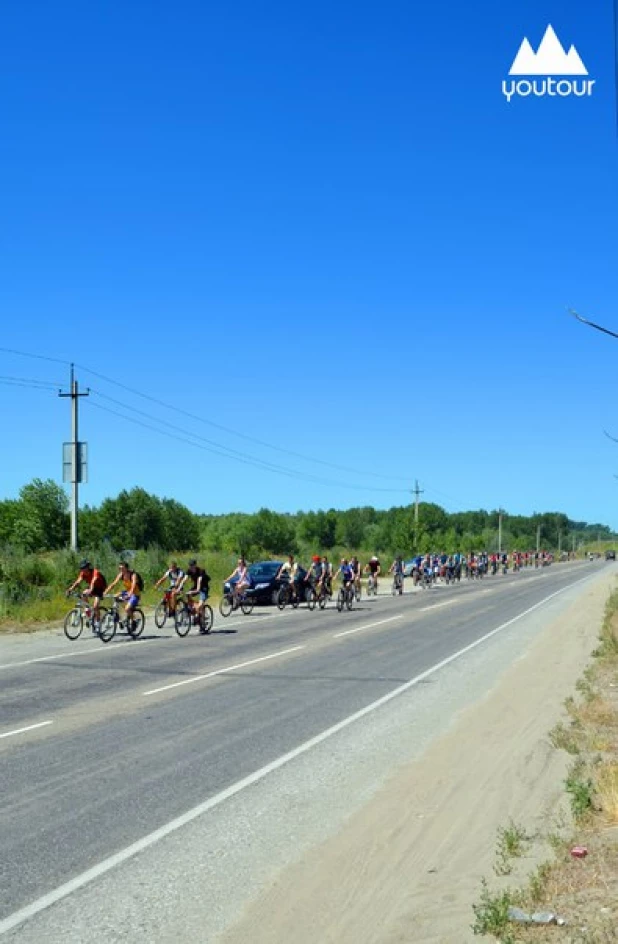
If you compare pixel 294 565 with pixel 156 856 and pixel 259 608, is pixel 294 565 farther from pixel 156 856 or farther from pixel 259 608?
pixel 156 856

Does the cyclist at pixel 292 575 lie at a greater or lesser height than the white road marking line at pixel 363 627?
greater

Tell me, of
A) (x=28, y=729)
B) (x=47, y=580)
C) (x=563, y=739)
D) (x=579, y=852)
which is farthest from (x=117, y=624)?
(x=579, y=852)

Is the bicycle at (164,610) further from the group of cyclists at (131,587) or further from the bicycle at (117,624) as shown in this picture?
the bicycle at (117,624)

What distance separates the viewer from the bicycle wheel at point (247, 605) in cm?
3522

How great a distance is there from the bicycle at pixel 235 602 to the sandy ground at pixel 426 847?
71.1 feet

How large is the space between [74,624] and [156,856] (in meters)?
18.4

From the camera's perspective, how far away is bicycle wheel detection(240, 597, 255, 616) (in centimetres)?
3522

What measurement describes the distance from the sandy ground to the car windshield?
27.6 meters

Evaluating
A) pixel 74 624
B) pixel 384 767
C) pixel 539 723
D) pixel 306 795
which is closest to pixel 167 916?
pixel 306 795

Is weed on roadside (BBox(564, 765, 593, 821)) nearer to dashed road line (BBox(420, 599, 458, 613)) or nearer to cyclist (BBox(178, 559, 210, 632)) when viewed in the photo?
cyclist (BBox(178, 559, 210, 632))

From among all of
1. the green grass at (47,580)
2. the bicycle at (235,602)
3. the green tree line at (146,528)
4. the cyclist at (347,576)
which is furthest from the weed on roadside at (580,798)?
the green tree line at (146,528)

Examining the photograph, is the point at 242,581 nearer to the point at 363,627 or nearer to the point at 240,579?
the point at 240,579

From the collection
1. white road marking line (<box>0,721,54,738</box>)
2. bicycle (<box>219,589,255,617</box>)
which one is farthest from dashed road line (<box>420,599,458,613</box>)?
white road marking line (<box>0,721,54,738</box>)

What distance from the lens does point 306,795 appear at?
9.26 meters
